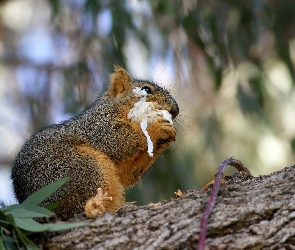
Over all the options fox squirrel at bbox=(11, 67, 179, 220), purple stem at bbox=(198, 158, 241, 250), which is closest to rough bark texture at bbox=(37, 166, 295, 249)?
purple stem at bbox=(198, 158, 241, 250)

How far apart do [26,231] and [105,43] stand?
3.18 meters

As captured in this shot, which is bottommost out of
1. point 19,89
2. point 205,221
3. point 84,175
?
point 205,221

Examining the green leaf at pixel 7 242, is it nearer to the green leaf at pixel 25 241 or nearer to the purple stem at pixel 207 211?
the green leaf at pixel 25 241

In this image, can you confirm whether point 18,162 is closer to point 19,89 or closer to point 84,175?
point 84,175

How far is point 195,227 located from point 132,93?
3.88 ft

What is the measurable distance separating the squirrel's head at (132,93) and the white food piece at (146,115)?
0.10 ft

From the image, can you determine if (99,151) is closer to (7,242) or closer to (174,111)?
(174,111)

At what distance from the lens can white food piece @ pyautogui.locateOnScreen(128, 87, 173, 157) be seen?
10.0ft

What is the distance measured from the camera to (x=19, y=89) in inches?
274

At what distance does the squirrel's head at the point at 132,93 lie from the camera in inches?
125

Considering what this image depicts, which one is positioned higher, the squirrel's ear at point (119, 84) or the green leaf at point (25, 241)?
the squirrel's ear at point (119, 84)

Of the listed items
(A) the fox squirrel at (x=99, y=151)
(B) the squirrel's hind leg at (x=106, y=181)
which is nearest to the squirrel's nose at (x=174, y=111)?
(A) the fox squirrel at (x=99, y=151)

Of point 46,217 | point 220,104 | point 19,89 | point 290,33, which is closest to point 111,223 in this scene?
point 46,217

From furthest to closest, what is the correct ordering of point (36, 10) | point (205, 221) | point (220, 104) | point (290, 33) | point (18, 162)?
point (36, 10)
point (220, 104)
point (290, 33)
point (18, 162)
point (205, 221)
